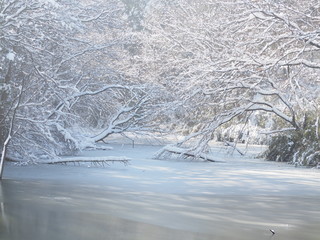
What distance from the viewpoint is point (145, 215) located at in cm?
645

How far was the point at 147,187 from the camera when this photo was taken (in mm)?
8586

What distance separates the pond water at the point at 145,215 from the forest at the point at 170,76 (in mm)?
1905

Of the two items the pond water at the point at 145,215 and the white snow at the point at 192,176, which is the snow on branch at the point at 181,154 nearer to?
the white snow at the point at 192,176

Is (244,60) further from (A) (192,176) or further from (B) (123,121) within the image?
(B) (123,121)

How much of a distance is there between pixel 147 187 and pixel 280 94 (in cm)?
514

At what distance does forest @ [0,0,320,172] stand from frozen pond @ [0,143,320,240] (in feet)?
4.44

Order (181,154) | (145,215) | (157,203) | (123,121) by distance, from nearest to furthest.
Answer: (145,215), (157,203), (181,154), (123,121)

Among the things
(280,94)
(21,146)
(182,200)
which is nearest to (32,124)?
(21,146)

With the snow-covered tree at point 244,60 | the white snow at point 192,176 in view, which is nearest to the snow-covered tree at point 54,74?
the white snow at point 192,176

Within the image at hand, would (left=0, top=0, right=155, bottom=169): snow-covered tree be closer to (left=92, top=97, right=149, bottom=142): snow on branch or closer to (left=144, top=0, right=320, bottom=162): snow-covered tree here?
A: (left=92, top=97, right=149, bottom=142): snow on branch

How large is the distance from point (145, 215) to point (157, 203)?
30.6 inches

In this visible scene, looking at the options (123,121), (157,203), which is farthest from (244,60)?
(123,121)

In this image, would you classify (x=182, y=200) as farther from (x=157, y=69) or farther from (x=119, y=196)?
(x=157, y=69)

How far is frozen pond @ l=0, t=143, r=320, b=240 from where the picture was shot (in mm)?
5703
